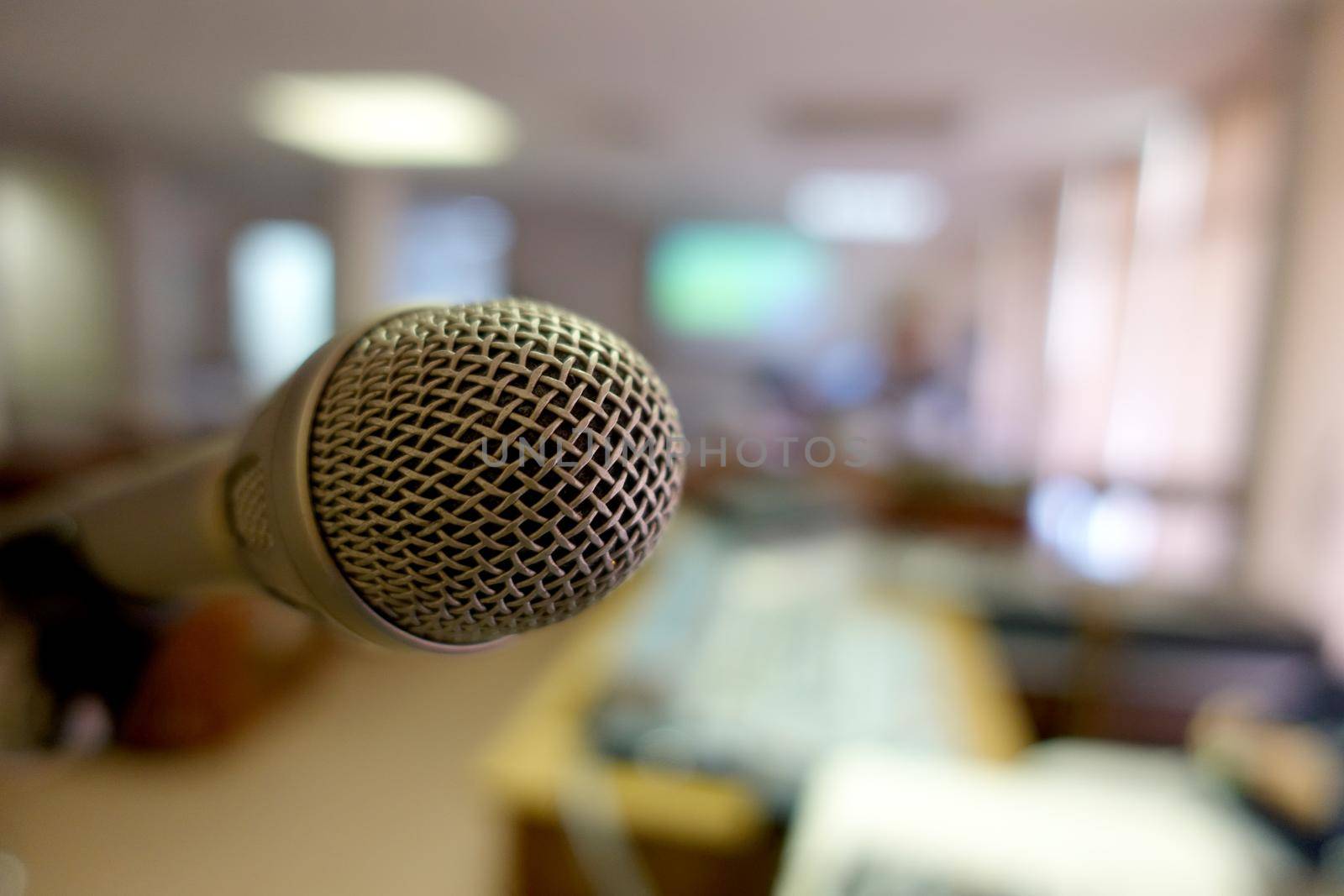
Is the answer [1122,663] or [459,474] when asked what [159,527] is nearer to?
[459,474]

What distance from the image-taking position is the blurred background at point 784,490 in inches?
34.9

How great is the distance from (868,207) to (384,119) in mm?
2780

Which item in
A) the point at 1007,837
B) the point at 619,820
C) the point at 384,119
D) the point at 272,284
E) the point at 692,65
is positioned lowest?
the point at 619,820

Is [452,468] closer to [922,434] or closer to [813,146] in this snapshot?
[813,146]

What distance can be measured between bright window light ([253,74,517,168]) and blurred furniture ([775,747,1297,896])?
1.32 metres

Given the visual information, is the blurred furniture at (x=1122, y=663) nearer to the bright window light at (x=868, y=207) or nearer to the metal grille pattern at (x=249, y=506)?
→ the bright window light at (x=868, y=207)

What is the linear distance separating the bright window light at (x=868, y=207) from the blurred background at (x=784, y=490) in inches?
4.7

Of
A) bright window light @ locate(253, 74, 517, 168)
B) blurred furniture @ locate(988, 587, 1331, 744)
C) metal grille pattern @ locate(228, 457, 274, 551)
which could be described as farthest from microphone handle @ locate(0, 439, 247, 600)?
blurred furniture @ locate(988, 587, 1331, 744)

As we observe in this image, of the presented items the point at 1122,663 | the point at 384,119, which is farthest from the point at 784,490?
the point at 384,119

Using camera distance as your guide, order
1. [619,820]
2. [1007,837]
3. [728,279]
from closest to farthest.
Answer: [1007,837], [619,820], [728,279]

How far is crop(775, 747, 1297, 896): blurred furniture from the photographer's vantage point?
89 cm

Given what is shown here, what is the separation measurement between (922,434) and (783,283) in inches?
51.9

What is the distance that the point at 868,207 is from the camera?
153 inches

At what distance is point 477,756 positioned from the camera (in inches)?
77.9
